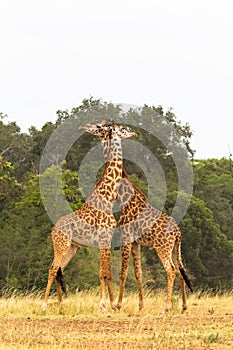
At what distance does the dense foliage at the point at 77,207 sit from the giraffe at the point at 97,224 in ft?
31.5

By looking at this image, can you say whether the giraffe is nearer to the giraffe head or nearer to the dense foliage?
the giraffe head

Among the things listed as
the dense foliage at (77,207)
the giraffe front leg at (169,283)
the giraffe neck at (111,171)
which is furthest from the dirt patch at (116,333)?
the dense foliage at (77,207)

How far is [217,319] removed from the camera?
38.2 ft

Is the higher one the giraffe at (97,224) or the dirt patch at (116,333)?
the giraffe at (97,224)

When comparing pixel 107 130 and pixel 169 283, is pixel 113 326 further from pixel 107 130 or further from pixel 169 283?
pixel 107 130

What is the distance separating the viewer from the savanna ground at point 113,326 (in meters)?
8.92

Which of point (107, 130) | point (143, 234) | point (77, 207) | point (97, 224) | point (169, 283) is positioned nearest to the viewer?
point (169, 283)

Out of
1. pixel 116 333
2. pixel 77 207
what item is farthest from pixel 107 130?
pixel 77 207

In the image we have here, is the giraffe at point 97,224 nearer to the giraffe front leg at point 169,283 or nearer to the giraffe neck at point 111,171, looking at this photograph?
the giraffe neck at point 111,171

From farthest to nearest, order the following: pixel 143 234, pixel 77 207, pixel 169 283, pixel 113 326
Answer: pixel 77 207 → pixel 143 234 → pixel 169 283 → pixel 113 326

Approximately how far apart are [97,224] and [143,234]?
2.70ft

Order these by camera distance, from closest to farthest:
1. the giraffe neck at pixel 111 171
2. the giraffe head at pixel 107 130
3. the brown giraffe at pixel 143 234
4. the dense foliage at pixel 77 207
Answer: the brown giraffe at pixel 143 234, the giraffe neck at pixel 111 171, the giraffe head at pixel 107 130, the dense foliage at pixel 77 207

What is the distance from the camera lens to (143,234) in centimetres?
1357

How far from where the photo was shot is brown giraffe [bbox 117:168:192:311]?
523 inches
